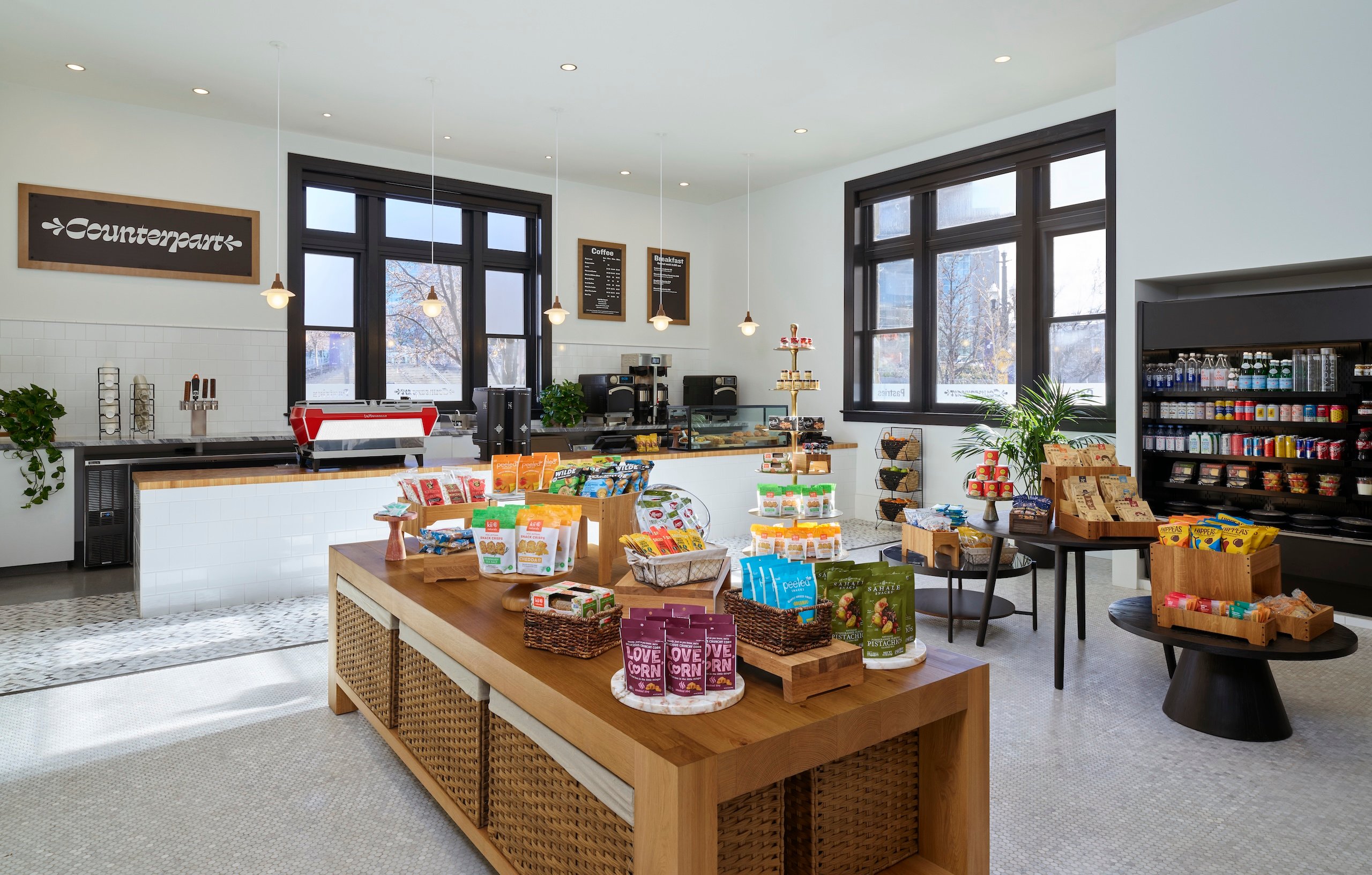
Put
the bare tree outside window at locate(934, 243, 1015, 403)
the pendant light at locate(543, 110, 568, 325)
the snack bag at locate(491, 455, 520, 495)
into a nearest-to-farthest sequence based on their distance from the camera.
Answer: the snack bag at locate(491, 455, 520, 495), the bare tree outside window at locate(934, 243, 1015, 403), the pendant light at locate(543, 110, 568, 325)

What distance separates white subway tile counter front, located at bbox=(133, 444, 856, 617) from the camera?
460 cm

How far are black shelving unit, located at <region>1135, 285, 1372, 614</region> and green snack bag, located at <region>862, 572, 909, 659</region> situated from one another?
409 centimetres

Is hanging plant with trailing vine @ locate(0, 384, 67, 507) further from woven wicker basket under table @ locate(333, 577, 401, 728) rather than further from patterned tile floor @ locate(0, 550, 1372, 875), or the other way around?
woven wicker basket under table @ locate(333, 577, 401, 728)

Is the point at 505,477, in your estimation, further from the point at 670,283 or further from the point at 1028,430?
the point at 670,283

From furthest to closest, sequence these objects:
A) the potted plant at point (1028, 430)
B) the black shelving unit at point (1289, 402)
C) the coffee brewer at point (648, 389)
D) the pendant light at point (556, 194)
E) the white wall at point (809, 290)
→ the coffee brewer at point (648, 389) → the white wall at point (809, 290) → the pendant light at point (556, 194) → the potted plant at point (1028, 430) → the black shelving unit at point (1289, 402)

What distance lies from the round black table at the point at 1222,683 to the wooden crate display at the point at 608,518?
1.91m

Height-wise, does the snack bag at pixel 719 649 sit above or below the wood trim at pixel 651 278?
below

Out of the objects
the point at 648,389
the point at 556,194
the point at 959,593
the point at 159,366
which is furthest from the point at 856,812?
the point at 556,194

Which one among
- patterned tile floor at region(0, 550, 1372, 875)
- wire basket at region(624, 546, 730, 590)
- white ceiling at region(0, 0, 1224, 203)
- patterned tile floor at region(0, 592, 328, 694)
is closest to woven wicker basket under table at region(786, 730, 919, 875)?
wire basket at region(624, 546, 730, 590)

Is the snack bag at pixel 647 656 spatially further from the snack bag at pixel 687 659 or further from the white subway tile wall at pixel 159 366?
the white subway tile wall at pixel 159 366

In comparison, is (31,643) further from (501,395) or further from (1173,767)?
(1173,767)

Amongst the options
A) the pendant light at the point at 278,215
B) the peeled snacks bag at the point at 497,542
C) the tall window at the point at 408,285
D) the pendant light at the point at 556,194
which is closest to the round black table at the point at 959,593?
the peeled snacks bag at the point at 497,542

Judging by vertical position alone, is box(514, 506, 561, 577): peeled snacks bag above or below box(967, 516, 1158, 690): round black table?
above

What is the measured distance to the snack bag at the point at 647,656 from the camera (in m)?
Answer: 1.55
